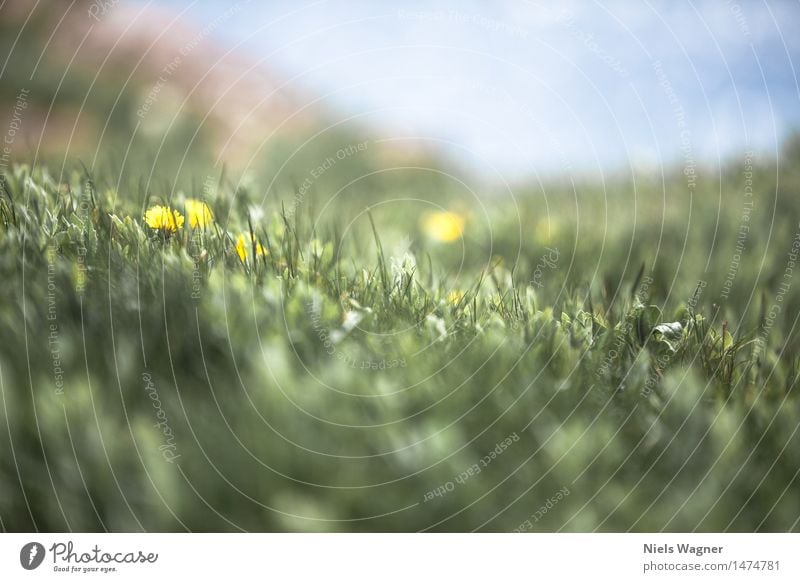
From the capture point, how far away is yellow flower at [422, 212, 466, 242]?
2.16 metres

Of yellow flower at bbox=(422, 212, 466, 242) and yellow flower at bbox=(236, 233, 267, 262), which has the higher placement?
yellow flower at bbox=(422, 212, 466, 242)

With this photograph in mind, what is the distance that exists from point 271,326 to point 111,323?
304 mm

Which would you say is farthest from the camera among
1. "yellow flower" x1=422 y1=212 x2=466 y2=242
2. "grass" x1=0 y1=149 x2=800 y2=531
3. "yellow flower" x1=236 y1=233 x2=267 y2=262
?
"yellow flower" x1=422 y1=212 x2=466 y2=242

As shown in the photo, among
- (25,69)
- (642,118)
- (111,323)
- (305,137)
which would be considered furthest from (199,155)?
(642,118)

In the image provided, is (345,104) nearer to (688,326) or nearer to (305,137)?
(305,137)

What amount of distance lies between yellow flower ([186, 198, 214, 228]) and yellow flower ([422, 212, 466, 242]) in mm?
774

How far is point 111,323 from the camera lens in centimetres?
130
